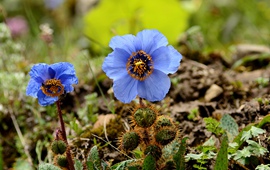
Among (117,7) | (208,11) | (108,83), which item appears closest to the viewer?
(108,83)

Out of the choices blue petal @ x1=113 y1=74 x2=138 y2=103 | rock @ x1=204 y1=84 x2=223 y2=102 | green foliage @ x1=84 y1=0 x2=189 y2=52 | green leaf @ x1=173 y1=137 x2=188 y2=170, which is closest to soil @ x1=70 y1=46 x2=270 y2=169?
rock @ x1=204 y1=84 x2=223 y2=102

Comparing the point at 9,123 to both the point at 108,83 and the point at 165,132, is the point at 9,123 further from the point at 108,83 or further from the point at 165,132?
the point at 165,132

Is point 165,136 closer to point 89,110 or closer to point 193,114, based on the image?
point 193,114

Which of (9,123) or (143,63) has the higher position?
(9,123)

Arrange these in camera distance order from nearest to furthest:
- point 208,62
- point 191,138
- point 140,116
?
point 140,116 < point 191,138 < point 208,62

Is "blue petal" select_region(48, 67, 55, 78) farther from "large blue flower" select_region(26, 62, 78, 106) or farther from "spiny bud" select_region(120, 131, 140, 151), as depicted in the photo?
"spiny bud" select_region(120, 131, 140, 151)

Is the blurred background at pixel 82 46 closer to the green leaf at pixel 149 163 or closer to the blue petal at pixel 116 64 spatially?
the blue petal at pixel 116 64

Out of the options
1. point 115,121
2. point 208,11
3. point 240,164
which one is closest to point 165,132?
point 240,164

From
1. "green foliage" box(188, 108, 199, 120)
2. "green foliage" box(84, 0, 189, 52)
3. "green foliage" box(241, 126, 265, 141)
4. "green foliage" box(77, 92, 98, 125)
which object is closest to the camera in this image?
"green foliage" box(241, 126, 265, 141)
